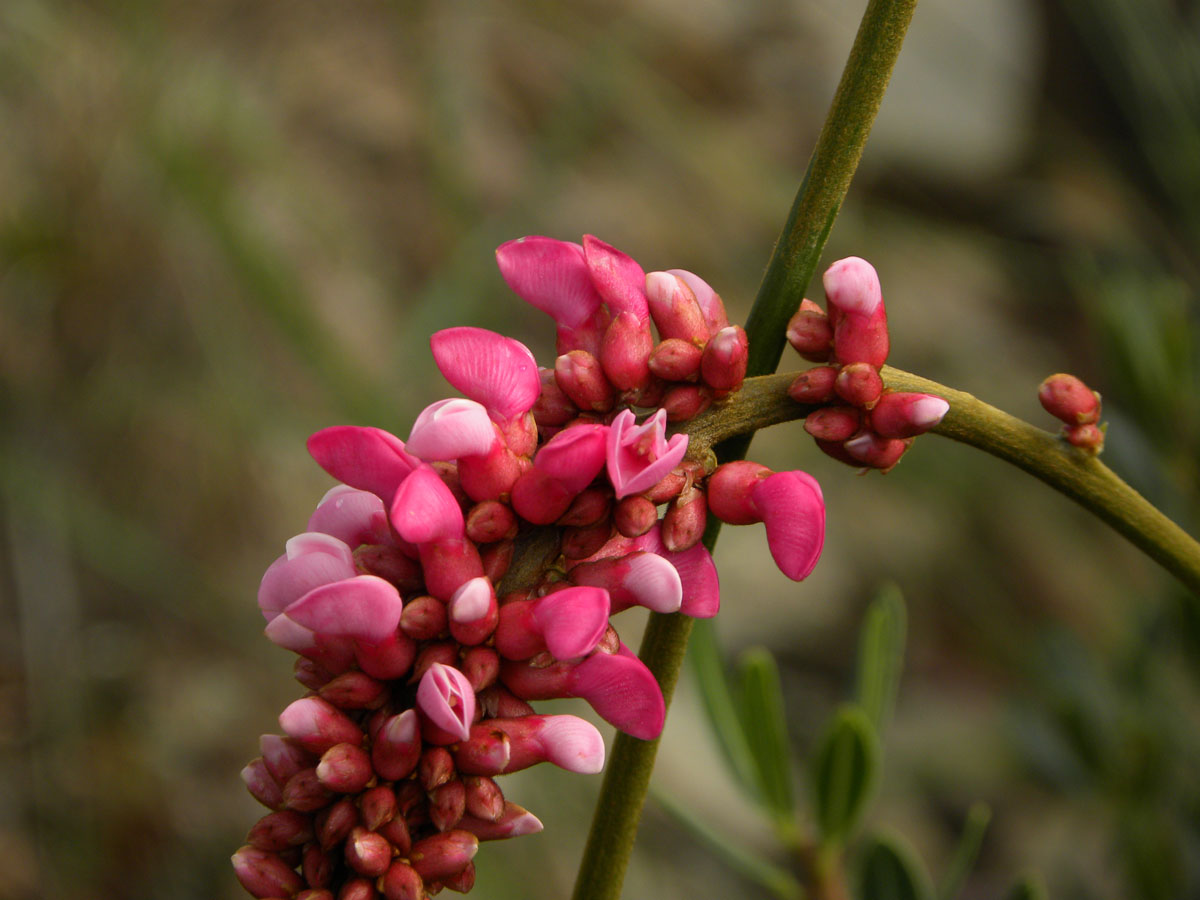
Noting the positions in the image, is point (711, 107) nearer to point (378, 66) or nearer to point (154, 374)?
point (378, 66)

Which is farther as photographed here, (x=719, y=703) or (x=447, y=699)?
(x=719, y=703)

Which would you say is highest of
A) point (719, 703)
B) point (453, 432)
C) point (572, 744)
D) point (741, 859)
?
point (453, 432)

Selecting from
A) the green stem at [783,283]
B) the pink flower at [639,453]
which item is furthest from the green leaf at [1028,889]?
the pink flower at [639,453]

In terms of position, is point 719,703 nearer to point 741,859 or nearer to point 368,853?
point 741,859

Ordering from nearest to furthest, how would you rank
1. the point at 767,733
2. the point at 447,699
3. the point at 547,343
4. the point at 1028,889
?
the point at 447,699, the point at 1028,889, the point at 767,733, the point at 547,343

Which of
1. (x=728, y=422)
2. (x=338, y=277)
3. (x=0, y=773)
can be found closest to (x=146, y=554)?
(x=0, y=773)

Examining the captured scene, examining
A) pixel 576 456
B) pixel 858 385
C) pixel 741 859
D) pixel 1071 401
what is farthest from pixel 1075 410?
pixel 741 859

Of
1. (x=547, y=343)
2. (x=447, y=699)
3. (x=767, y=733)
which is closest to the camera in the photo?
(x=447, y=699)
